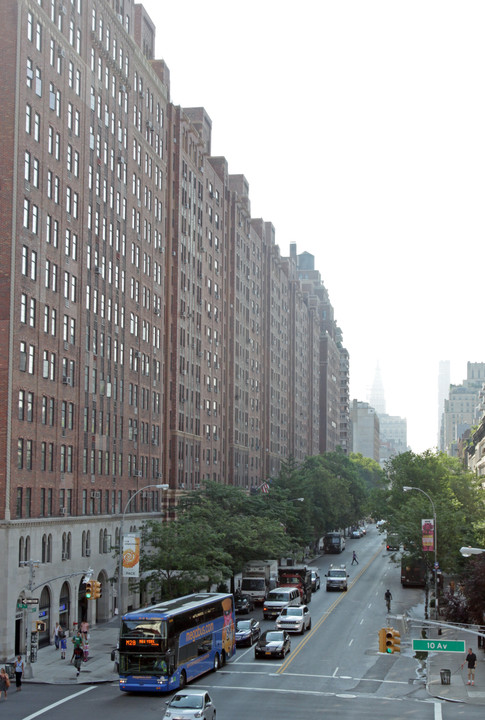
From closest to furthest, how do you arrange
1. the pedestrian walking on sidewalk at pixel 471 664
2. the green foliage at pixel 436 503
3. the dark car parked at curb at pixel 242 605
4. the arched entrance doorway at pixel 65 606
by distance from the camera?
1. the pedestrian walking on sidewalk at pixel 471 664
2. the arched entrance doorway at pixel 65 606
3. the dark car parked at curb at pixel 242 605
4. the green foliage at pixel 436 503

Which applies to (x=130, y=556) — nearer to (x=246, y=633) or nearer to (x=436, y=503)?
(x=246, y=633)

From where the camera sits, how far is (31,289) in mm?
57562

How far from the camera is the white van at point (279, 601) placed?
6812 centimetres

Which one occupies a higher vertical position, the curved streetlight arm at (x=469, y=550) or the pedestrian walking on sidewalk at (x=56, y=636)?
the curved streetlight arm at (x=469, y=550)

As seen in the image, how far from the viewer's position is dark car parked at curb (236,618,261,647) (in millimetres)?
55625

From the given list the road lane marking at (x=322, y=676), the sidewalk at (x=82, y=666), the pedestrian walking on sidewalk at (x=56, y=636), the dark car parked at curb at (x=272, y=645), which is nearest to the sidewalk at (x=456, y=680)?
the road lane marking at (x=322, y=676)

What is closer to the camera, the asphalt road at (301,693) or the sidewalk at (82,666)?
the asphalt road at (301,693)

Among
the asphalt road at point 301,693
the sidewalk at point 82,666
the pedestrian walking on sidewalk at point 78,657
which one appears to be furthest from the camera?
the pedestrian walking on sidewalk at point 78,657

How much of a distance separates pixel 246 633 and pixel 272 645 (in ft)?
17.3

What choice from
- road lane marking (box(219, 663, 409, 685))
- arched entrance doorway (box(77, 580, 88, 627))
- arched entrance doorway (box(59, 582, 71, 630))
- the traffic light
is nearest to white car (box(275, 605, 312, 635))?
road lane marking (box(219, 663, 409, 685))

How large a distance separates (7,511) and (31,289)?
14271 millimetres

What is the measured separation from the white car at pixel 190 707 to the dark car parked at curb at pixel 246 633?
21.7 meters

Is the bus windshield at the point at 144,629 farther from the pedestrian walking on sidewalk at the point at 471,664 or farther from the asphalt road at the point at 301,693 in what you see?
the pedestrian walking on sidewalk at the point at 471,664

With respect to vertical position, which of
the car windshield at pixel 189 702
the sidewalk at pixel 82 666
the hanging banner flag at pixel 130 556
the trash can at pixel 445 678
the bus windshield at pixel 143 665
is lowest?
the sidewalk at pixel 82 666
